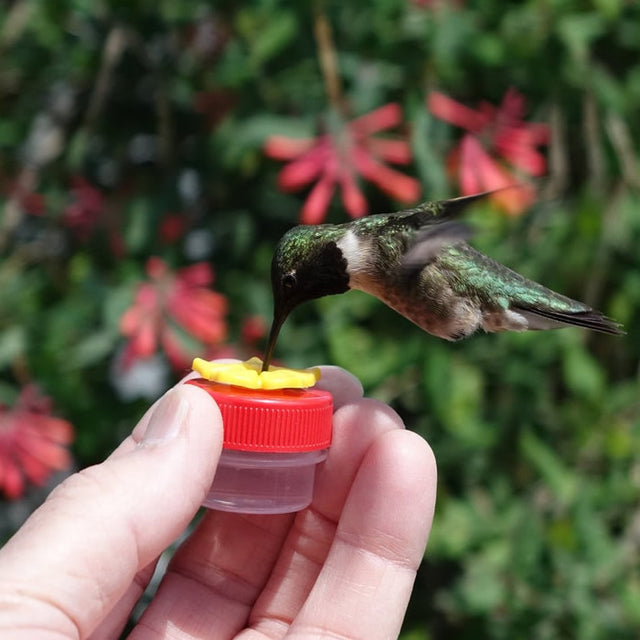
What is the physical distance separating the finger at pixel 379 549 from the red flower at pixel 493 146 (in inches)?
19.8

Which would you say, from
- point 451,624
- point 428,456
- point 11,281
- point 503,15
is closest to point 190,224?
point 11,281

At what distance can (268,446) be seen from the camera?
70 cm

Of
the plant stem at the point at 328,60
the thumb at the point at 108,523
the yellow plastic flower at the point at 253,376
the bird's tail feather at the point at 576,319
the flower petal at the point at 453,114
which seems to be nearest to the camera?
the thumb at the point at 108,523

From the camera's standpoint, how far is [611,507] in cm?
143

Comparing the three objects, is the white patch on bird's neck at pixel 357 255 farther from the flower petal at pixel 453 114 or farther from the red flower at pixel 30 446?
the red flower at pixel 30 446

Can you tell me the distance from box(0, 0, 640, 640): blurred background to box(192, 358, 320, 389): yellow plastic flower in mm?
412

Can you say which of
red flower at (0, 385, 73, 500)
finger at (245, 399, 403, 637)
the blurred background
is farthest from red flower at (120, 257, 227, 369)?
finger at (245, 399, 403, 637)

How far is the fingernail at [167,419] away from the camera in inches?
26.6

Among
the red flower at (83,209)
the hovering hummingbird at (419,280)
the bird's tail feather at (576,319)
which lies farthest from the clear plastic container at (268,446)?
the red flower at (83,209)

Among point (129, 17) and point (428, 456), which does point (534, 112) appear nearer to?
point (129, 17)

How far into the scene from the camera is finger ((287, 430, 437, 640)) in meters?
0.78

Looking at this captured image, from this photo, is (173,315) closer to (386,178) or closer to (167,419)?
(386,178)

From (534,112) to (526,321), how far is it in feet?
2.03

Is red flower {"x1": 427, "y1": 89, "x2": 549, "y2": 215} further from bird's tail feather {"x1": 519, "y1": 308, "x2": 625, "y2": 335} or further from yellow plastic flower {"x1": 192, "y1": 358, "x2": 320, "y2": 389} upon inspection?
yellow plastic flower {"x1": 192, "y1": 358, "x2": 320, "y2": 389}
